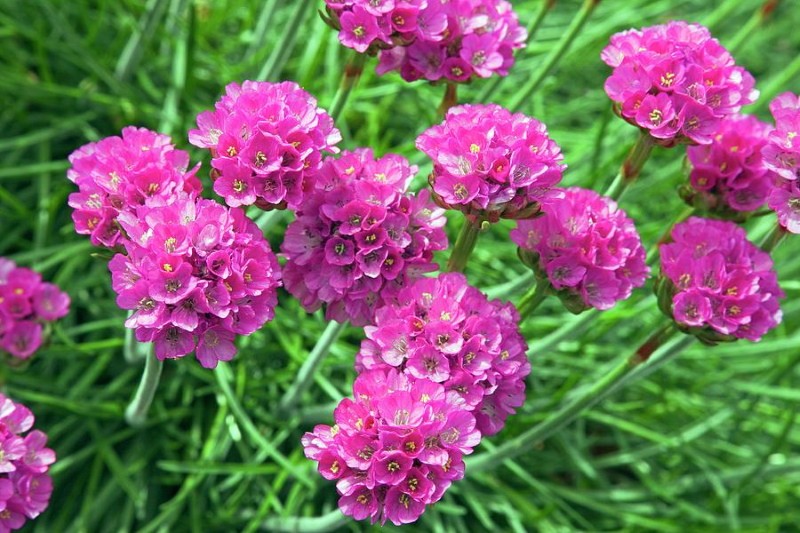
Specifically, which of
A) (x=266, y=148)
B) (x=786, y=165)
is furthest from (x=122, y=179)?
(x=786, y=165)

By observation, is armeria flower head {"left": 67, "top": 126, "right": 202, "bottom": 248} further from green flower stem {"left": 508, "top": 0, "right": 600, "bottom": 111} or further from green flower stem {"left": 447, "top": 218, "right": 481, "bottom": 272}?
green flower stem {"left": 508, "top": 0, "right": 600, "bottom": 111}

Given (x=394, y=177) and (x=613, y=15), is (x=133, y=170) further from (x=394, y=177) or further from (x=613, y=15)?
(x=613, y=15)

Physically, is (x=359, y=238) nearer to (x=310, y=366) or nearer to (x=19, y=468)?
(x=310, y=366)

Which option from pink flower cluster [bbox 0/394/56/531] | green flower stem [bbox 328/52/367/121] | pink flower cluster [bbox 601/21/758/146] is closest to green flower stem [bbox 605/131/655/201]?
pink flower cluster [bbox 601/21/758/146]

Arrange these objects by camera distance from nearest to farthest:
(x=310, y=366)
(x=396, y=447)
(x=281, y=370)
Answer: (x=396, y=447), (x=310, y=366), (x=281, y=370)

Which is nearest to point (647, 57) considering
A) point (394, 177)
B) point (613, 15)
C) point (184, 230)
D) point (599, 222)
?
point (599, 222)

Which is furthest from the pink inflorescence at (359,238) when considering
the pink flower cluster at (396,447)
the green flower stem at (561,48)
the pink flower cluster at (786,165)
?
the green flower stem at (561,48)
